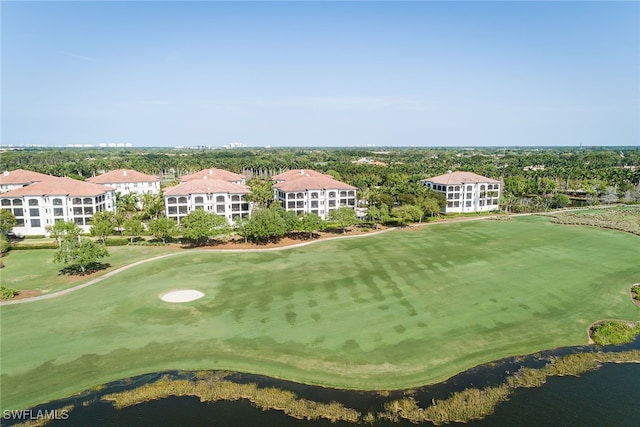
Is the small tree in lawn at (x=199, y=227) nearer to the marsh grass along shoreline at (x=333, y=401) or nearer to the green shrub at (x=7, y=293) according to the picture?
the green shrub at (x=7, y=293)

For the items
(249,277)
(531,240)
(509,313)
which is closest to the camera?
(509,313)

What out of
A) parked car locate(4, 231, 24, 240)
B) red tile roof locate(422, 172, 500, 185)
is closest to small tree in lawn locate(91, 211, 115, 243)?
parked car locate(4, 231, 24, 240)

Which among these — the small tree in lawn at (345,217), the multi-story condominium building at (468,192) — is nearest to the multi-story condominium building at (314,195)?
the small tree in lawn at (345,217)

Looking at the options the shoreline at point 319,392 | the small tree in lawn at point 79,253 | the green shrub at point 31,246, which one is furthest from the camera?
the green shrub at point 31,246

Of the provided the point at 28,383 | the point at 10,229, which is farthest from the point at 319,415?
the point at 10,229

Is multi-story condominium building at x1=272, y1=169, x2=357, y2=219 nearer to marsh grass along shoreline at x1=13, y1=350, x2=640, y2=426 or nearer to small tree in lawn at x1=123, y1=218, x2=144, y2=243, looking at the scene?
small tree in lawn at x1=123, y1=218, x2=144, y2=243

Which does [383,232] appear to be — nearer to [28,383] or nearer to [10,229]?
[28,383]
